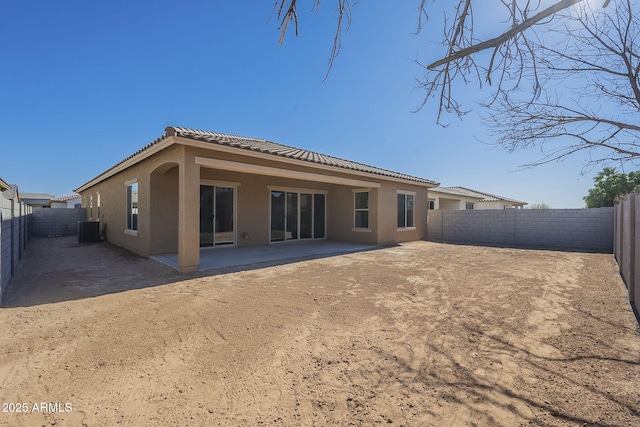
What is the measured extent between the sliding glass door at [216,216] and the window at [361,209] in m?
5.16

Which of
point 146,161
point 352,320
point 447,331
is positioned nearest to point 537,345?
point 447,331

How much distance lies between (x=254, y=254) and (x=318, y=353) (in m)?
6.15

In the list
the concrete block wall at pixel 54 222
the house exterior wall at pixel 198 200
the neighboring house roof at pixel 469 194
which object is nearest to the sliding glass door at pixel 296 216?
the house exterior wall at pixel 198 200

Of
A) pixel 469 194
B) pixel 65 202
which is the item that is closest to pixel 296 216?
pixel 469 194

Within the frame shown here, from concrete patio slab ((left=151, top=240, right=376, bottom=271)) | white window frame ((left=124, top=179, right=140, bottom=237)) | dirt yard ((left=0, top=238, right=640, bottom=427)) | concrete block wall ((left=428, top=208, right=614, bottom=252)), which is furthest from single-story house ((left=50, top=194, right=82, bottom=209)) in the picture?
concrete block wall ((left=428, top=208, right=614, bottom=252))

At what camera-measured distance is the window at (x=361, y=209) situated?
11773 millimetres

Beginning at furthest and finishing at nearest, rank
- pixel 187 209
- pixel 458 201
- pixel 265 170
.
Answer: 1. pixel 458 201
2. pixel 265 170
3. pixel 187 209

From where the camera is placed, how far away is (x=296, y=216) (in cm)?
1170

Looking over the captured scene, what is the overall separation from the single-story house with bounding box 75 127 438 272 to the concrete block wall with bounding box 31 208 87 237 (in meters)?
3.44

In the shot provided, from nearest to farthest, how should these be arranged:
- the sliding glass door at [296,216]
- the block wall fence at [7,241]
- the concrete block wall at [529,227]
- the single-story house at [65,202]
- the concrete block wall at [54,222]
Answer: the block wall fence at [7,241] < the concrete block wall at [529,227] < the sliding glass door at [296,216] < the concrete block wall at [54,222] < the single-story house at [65,202]

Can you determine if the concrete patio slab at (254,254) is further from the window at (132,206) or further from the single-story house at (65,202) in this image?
the single-story house at (65,202)

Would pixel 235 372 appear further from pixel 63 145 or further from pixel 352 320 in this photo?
pixel 63 145

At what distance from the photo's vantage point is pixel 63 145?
58.3ft

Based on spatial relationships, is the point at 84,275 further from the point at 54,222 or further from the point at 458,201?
the point at 458,201
